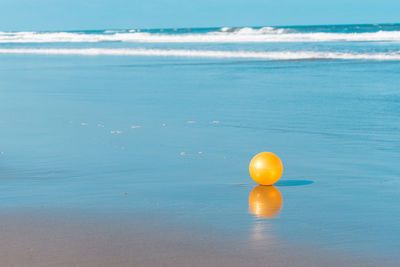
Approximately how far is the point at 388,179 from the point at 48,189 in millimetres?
3484

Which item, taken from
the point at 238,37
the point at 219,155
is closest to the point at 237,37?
the point at 238,37

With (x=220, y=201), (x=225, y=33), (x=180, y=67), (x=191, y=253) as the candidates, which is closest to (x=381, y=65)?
(x=180, y=67)

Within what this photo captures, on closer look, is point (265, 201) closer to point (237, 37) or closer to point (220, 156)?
point (220, 156)

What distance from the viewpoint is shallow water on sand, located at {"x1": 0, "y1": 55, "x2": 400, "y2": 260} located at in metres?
4.89

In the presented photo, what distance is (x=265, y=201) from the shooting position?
5453 mm

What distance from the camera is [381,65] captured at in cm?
2103

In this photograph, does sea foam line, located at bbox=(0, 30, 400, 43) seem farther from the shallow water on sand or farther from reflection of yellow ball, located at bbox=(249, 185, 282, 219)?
reflection of yellow ball, located at bbox=(249, 185, 282, 219)

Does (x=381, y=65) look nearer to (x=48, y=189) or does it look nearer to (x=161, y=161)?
(x=161, y=161)

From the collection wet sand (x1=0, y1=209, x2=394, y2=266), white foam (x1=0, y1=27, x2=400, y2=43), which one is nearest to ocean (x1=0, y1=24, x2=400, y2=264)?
wet sand (x1=0, y1=209, x2=394, y2=266)

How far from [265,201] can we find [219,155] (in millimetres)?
2035

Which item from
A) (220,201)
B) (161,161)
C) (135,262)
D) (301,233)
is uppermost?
(161,161)

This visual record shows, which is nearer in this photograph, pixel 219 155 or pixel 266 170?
pixel 266 170

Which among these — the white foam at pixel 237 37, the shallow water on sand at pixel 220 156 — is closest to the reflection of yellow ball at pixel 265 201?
the shallow water on sand at pixel 220 156

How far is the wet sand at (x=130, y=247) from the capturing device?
393 cm
